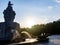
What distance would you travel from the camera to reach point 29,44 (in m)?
30.7

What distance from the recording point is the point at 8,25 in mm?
37344

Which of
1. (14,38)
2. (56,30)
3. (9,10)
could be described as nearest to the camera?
(14,38)

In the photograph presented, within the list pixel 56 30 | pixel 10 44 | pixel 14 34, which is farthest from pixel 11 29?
pixel 56 30

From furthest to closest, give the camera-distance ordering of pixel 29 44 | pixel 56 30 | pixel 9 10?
pixel 56 30 → pixel 9 10 → pixel 29 44

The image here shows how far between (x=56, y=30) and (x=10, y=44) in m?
81.8

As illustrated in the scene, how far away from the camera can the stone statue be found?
119 ft

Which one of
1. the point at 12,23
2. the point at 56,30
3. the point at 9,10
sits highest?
the point at 9,10

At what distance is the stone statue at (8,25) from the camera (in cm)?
3620

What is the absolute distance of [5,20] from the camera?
39.5m

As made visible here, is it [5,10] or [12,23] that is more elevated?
[5,10]

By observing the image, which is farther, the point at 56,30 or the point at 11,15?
the point at 56,30

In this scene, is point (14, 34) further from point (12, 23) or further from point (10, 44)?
point (10, 44)

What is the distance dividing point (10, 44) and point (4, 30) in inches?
279

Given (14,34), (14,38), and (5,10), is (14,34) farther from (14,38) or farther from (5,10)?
(5,10)
